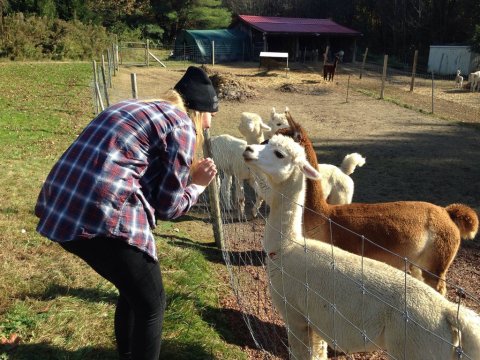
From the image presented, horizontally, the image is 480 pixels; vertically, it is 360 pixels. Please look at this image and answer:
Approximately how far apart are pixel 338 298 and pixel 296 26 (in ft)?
121

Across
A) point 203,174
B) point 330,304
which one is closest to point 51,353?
point 203,174

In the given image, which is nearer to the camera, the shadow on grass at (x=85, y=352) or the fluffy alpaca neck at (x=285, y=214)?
the shadow on grass at (x=85, y=352)

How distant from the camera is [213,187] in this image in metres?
4.93

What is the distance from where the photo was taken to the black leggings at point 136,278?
195cm

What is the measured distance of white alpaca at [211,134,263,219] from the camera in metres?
6.40

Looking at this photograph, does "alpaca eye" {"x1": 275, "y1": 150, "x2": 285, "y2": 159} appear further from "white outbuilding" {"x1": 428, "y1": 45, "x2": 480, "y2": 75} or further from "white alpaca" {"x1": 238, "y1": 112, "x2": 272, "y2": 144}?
"white outbuilding" {"x1": 428, "y1": 45, "x2": 480, "y2": 75}

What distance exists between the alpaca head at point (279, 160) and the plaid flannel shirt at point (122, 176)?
1271 millimetres

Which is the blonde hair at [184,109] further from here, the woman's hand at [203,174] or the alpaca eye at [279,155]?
the alpaca eye at [279,155]

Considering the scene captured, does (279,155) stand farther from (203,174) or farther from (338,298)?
(338,298)

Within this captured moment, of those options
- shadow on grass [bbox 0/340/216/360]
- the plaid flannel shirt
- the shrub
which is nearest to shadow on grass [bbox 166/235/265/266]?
shadow on grass [bbox 0/340/216/360]

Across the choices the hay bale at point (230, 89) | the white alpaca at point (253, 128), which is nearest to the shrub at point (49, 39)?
the hay bale at point (230, 89)

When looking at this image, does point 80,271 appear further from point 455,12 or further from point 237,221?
point 455,12

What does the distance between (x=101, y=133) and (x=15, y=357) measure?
1.78m

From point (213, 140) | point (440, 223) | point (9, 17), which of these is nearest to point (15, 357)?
point (440, 223)
